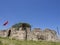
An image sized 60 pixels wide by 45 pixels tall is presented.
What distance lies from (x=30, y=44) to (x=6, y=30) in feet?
113

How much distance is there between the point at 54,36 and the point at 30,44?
92.6 feet

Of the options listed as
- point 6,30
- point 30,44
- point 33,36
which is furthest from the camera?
point 6,30

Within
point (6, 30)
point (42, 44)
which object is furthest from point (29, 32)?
point (42, 44)

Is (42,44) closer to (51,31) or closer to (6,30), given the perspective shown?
(51,31)

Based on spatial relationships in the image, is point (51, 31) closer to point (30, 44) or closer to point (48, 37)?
point (48, 37)

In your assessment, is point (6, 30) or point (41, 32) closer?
point (41, 32)

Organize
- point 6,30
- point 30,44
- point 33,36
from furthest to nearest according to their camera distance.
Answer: point 6,30, point 33,36, point 30,44

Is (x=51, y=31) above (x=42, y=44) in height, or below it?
above

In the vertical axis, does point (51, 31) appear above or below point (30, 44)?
above

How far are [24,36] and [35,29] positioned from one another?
11.4 feet

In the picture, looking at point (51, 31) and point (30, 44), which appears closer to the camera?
point (30, 44)

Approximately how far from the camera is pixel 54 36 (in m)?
45.1

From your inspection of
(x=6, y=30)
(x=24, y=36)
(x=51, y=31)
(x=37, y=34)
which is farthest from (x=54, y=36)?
(x=6, y=30)

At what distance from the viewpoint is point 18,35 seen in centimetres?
4397
